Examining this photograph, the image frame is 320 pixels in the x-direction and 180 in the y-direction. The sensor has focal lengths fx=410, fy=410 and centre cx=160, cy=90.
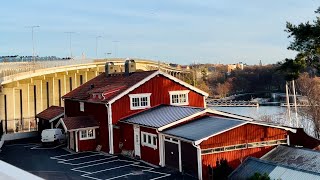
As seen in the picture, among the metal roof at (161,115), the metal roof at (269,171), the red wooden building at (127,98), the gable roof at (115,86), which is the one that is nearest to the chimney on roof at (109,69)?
the gable roof at (115,86)

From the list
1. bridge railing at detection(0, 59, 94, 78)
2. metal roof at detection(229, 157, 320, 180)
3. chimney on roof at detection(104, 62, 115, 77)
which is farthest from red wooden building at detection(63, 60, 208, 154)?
bridge railing at detection(0, 59, 94, 78)

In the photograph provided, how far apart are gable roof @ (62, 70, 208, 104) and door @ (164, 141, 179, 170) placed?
619cm

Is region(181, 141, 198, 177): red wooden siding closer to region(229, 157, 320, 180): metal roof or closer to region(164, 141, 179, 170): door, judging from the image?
region(164, 141, 179, 170): door

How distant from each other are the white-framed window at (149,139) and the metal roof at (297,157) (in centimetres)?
580

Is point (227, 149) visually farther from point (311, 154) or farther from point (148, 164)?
point (148, 164)

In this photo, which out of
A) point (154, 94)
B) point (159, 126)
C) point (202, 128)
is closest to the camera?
point (202, 128)

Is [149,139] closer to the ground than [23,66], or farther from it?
closer to the ground

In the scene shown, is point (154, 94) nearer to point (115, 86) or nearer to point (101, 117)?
point (115, 86)

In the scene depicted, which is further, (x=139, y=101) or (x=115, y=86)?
(x=115, y=86)

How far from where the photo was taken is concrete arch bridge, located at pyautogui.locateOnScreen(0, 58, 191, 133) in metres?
45.1

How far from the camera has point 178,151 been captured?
19875mm

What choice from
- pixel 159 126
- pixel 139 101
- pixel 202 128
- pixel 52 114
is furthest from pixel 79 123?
pixel 202 128

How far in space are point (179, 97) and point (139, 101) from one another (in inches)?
124

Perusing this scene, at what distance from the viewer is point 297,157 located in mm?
17734
